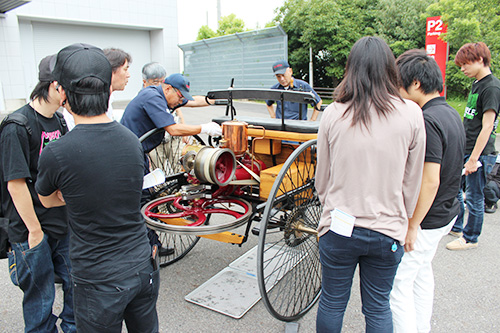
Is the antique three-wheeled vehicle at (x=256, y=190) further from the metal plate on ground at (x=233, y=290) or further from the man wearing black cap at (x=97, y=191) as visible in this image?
the man wearing black cap at (x=97, y=191)

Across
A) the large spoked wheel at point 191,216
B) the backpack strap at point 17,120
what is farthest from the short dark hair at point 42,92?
the large spoked wheel at point 191,216

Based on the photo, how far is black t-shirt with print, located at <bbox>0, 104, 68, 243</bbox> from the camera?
1.98 metres

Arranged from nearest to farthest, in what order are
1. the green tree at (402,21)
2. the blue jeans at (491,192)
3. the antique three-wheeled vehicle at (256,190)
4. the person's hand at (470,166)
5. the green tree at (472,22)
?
the antique three-wheeled vehicle at (256,190)
the person's hand at (470,166)
the blue jeans at (491,192)
the green tree at (472,22)
the green tree at (402,21)

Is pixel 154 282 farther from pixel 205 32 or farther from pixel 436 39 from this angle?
pixel 205 32

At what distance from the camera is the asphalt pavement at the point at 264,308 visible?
109 inches

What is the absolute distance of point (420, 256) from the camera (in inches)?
85.6

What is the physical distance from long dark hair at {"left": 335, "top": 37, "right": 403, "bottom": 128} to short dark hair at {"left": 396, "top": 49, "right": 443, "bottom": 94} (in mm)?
402

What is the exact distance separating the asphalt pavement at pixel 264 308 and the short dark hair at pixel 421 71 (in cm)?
172

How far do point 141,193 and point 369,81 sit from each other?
111 centimetres

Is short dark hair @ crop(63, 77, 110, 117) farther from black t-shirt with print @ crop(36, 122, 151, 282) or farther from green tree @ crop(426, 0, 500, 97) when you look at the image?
green tree @ crop(426, 0, 500, 97)

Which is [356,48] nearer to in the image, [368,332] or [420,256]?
→ [420,256]

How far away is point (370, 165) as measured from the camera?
167 centimetres

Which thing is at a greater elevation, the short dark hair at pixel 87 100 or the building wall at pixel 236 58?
the building wall at pixel 236 58

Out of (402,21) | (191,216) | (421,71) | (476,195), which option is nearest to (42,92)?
(191,216)
